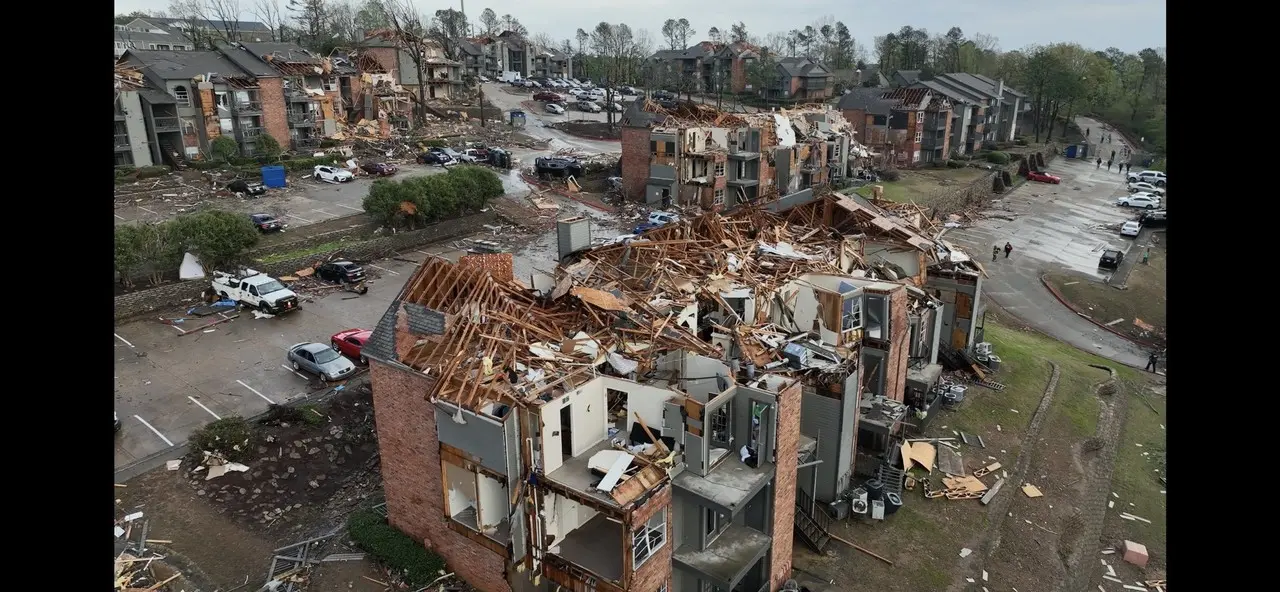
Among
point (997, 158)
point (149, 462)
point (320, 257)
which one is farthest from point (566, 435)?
point (997, 158)

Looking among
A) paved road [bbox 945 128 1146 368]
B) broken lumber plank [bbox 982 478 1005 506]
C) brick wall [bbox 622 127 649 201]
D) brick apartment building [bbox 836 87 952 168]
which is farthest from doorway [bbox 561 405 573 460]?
brick apartment building [bbox 836 87 952 168]

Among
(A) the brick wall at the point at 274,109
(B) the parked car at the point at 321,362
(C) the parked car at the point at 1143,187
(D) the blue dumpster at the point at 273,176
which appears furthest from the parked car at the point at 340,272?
(C) the parked car at the point at 1143,187

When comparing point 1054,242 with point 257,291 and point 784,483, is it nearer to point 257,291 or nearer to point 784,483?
point 784,483

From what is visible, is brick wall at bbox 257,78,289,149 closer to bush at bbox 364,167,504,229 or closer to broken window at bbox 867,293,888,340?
bush at bbox 364,167,504,229

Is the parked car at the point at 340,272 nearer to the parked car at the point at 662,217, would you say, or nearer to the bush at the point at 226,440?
the bush at the point at 226,440

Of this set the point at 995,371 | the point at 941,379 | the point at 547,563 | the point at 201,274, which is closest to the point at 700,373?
the point at 547,563
